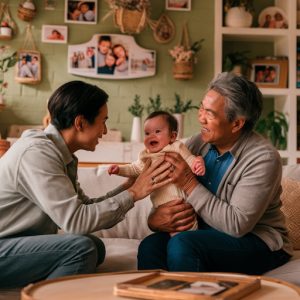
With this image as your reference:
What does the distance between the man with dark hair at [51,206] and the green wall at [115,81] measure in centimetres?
321

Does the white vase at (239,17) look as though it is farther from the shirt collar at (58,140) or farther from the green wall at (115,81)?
the shirt collar at (58,140)

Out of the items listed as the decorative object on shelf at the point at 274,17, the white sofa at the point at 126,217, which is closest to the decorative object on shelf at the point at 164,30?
the decorative object on shelf at the point at 274,17

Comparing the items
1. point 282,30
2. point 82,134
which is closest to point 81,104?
point 82,134

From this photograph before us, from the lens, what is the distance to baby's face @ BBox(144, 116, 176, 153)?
100 inches

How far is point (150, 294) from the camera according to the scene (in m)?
1.50

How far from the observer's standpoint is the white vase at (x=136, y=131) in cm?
532

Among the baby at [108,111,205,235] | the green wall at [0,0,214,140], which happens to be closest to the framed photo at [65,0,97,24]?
the green wall at [0,0,214,140]

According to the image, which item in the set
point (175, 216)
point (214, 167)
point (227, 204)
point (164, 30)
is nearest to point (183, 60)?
point (164, 30)

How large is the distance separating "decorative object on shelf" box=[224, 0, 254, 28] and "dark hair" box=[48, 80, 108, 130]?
3377 millimetres

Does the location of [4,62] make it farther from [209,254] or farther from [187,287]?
[187,287]

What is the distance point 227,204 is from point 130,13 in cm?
331

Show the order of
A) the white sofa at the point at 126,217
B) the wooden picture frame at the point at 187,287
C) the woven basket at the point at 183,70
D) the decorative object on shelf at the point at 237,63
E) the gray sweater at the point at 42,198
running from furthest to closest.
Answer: the decorative object on shelf at the point at 237,63 → the woven basket at the point at 183,70 → the white sofa at the point at 126,217 → the gray sweater at the point at 42,198 → the wooden picture frame at the point at 187,287

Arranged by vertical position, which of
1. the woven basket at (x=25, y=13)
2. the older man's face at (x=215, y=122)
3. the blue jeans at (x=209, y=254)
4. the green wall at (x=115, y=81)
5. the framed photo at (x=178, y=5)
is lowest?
the blue jeans at (x=209, y=254)

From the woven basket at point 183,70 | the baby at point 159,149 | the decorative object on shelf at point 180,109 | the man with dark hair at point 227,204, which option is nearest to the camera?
the man with dark hair at point 227,204
